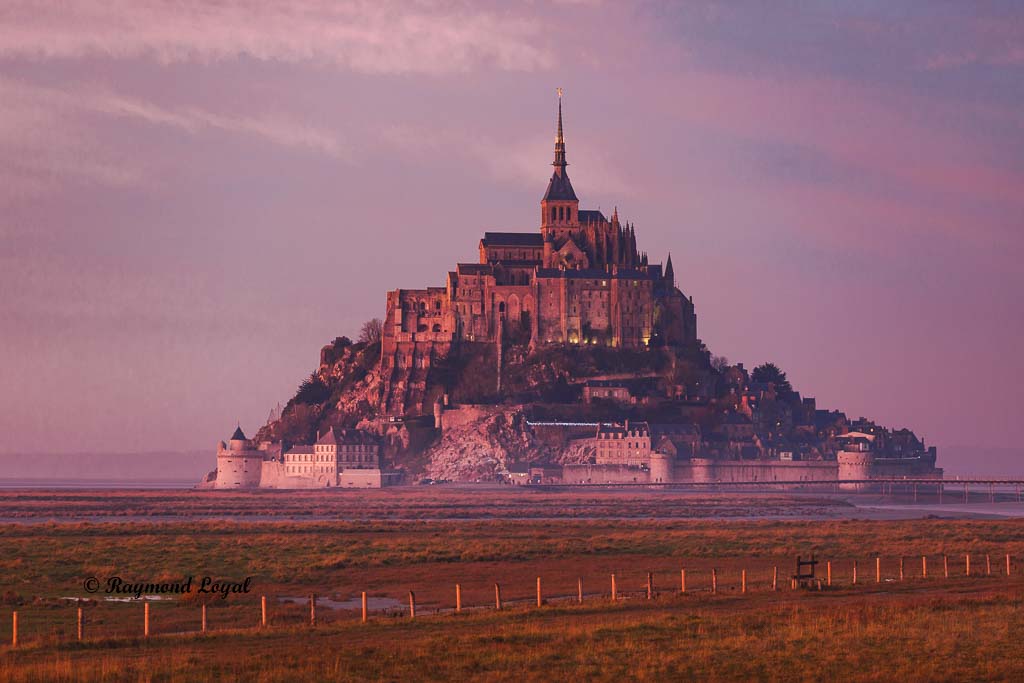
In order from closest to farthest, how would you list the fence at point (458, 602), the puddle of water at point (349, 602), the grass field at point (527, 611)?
1. the grass field at point (527, 611)
2. the fence at point (458, 602)
3. the puddle of water at point (349, 602)

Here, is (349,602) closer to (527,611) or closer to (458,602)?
(458,602)

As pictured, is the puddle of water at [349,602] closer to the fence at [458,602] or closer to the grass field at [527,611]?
the fence at [458,602]

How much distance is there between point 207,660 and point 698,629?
1278 cm

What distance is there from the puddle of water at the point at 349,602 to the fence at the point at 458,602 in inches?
2.8

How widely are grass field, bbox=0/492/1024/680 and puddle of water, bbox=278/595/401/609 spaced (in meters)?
0.38

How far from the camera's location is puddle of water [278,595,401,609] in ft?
176

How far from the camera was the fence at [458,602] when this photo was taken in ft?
145

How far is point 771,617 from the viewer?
4419 centimetres

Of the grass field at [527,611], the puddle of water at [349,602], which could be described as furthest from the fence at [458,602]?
the grass field at [527,611]

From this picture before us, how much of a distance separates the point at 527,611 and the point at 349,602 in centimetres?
1006

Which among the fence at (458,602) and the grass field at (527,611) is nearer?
the grass field at (527,611)

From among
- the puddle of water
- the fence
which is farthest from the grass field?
the puddle of water

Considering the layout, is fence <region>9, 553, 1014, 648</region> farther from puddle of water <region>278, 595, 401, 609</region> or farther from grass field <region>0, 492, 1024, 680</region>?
grass field <region>0, 492, 1024, 680</region>

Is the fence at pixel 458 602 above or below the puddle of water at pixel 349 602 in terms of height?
above
